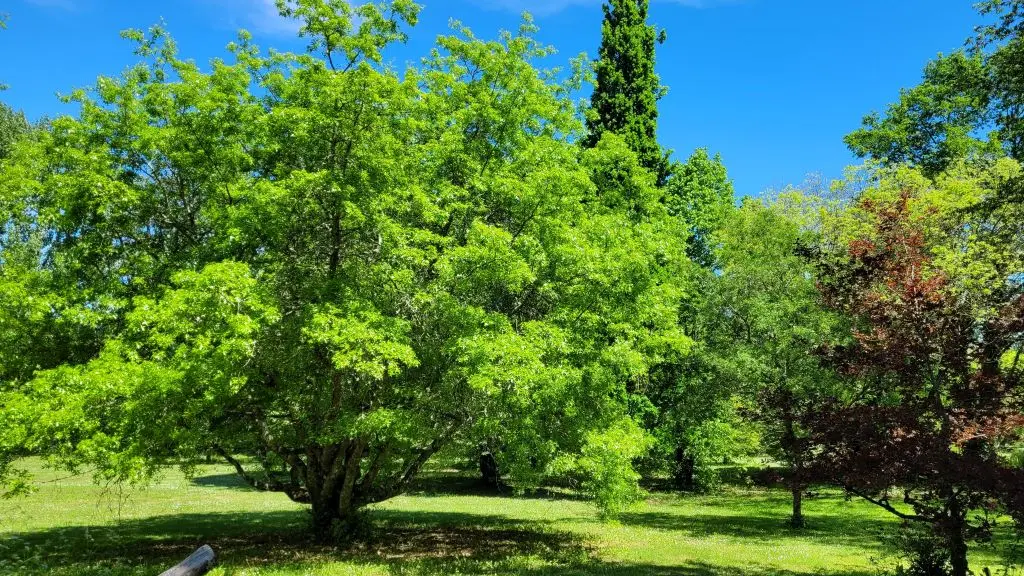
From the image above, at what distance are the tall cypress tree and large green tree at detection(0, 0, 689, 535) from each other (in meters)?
16.7

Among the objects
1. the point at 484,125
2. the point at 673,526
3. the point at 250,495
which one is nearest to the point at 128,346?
the point at 484,125

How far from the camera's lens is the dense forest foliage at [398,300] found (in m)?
11.3

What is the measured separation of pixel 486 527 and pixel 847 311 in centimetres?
1453

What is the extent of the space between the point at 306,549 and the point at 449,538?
472cm

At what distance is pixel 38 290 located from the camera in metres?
13.8

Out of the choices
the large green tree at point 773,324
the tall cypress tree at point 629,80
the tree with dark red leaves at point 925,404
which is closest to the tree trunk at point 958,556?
the tree with dark red leaves at point 925,404

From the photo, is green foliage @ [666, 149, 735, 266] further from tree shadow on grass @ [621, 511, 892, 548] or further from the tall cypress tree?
tree shadow on grass @ [621, 511, 892, 548]

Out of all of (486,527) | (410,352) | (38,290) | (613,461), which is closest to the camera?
(410,352)

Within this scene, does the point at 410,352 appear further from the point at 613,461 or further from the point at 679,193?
the point at 679,193

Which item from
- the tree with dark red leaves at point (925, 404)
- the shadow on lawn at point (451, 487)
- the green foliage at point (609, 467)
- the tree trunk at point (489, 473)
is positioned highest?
the tree with dark red leaves at point (925, 404)

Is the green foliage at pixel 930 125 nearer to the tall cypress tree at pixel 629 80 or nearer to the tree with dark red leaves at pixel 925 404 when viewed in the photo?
the tall cypress tree at pixel 629 80

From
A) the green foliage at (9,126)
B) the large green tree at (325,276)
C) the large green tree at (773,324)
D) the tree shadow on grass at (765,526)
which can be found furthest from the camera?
the green foliage at (9,126)

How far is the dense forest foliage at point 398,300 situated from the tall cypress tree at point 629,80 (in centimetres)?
1442

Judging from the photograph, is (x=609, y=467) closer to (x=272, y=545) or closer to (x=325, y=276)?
(x=325, y=276)
